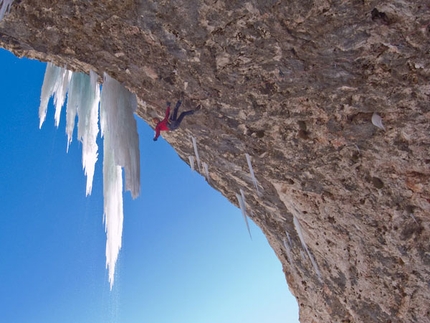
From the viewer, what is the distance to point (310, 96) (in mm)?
4172

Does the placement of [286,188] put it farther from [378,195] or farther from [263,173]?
[378,195]

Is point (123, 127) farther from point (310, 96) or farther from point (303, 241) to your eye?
point (303, 241)

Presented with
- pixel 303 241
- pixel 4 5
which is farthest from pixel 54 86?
pixel 303 241

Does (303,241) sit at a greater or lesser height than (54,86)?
lesser

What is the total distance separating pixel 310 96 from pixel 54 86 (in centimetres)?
473

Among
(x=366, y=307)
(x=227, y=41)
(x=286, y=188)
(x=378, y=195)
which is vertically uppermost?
(x=227, y=41)

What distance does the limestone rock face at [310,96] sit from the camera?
349cm

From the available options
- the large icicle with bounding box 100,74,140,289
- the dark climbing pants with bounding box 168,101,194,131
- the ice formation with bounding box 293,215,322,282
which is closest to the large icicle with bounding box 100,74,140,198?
the large icicle with bounding box 100,74,140,289

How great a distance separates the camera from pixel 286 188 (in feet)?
17.6

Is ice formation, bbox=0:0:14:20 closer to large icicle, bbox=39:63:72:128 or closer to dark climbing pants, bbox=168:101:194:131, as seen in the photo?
dark climbing pants, bbox=168:101:194:131

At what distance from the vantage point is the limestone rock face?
3.49m

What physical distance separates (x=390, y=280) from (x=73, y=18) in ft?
17.9

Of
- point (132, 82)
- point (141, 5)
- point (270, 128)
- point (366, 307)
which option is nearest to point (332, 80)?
point (270, 128)

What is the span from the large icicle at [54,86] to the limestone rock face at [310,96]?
1189mm
